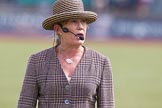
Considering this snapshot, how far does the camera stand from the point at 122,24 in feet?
72.9

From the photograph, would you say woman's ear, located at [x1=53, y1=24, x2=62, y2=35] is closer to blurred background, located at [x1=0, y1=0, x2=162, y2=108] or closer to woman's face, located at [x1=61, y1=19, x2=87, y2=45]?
woman's face, located at [x1=61, y1=19, x2=87, y2=45]

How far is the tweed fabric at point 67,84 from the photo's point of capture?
13.4 ft

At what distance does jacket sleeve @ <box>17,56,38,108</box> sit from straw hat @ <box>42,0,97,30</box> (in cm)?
27

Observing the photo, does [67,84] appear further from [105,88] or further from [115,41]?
[115,41]

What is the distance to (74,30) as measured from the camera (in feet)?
13.7

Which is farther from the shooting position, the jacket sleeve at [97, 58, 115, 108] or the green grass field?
the green grass field

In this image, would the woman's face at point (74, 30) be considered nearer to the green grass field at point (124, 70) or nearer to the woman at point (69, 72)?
the woman at point (69, 72)

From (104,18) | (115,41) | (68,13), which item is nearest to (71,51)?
(68,13)

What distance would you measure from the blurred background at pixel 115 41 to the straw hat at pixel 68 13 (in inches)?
261

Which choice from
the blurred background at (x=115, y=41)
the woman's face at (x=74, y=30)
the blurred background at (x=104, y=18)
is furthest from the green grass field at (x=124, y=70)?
the woman's face at (x=74, y=30)

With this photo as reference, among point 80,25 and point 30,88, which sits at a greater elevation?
point 80,25

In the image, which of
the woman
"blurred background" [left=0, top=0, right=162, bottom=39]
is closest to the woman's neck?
the woman

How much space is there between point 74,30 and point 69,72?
0.26m

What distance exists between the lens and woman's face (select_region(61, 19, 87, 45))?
13.6 feet
